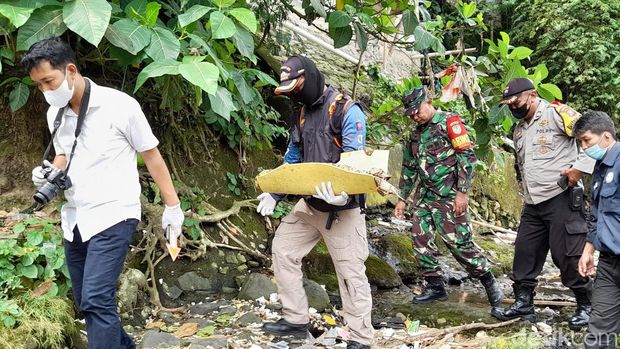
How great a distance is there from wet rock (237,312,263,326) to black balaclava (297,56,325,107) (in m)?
1.74

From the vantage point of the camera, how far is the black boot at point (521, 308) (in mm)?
4891

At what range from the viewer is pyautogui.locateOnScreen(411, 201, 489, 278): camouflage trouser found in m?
5.29

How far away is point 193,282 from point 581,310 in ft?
10.6

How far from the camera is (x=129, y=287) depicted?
4676 mm

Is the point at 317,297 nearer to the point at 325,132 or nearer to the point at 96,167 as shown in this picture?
the point at 325,132

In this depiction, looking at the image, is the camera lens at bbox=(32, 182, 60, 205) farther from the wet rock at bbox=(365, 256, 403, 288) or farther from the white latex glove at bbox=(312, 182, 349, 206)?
the wet rock at bbox=(365, 256, 403, 288)

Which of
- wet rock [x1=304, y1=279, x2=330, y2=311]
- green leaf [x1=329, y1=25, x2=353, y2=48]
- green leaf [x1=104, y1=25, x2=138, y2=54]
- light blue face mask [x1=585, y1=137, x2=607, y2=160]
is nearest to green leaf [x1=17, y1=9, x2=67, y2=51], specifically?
green leaf [x1=104, y1=25, x2=138, y2=54]

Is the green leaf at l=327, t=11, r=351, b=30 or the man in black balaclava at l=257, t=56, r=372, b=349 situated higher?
the green leaf at l=327, t=11, r=351, b=30

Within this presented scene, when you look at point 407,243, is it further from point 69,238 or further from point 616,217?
point 69,238

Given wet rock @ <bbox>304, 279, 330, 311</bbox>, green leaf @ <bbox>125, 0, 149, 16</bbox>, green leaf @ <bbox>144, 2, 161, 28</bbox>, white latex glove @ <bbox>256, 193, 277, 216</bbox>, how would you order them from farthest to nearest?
wet rock @ <bbox>304, 279, 330, 311</bbox> < white latex glove @ <bbox>256, 193, 277, 216</bbox> < green leaf @ <bbox>125, 0, 149, 16</bbox> < green leaf @ <bbox>144, 2, 161, 28</bbox>

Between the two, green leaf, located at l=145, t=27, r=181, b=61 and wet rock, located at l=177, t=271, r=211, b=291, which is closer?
green leaf, located at l=145, t=27, r=181, b=61

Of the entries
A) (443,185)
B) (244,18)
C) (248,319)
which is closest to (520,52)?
(443,185)

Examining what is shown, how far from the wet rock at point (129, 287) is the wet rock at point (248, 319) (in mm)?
857

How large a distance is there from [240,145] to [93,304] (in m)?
4.13
